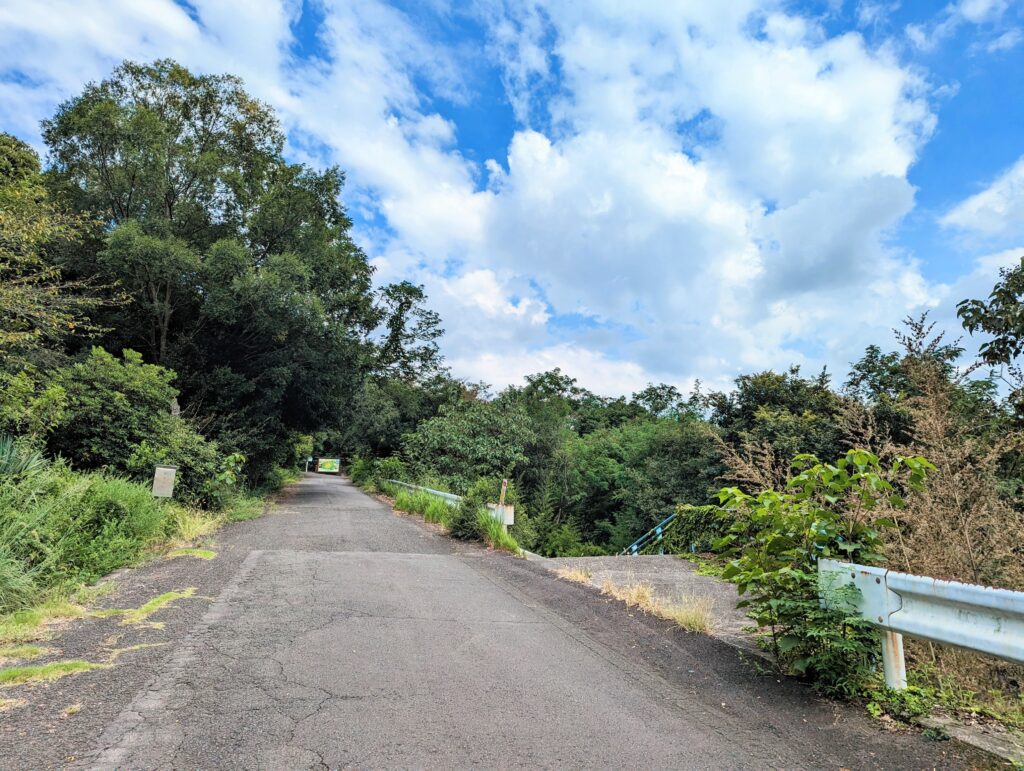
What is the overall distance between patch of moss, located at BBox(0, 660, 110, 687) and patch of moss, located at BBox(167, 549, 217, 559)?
5.00 metres

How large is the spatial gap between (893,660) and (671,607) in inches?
105

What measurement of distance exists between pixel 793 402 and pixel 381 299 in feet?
110

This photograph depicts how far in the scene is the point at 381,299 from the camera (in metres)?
43.0

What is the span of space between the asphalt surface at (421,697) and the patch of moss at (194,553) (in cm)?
217

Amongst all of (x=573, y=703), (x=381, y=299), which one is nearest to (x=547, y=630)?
(x=573, y=703)

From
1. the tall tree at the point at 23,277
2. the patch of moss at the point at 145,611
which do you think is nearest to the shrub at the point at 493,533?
the patch of moss at the point at 145,611

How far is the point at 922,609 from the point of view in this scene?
141 inches

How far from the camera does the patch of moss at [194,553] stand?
8.88 metres

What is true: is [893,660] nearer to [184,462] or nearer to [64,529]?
[64,529]

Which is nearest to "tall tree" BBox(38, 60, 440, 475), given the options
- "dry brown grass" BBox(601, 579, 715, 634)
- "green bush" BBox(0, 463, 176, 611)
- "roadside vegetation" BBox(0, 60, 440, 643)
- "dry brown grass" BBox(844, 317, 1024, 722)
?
"roadside vegetation" BBox(0, 60, 440, 643)

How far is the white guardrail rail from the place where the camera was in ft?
10.2

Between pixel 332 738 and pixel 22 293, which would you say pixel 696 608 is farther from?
pixel 22 293

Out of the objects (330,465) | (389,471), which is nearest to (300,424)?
(389,471)

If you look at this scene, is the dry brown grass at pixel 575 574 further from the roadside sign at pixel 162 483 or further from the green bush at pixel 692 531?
the roadside sign at pixel 162 483
